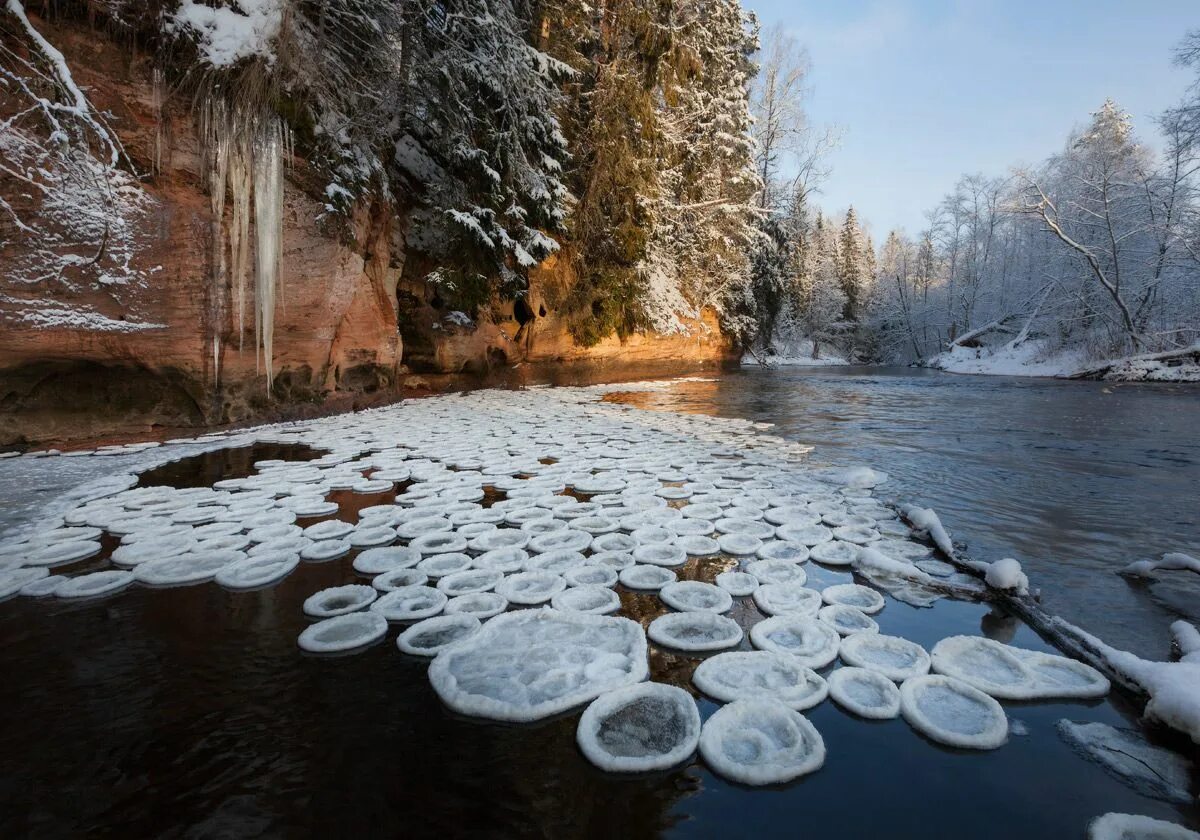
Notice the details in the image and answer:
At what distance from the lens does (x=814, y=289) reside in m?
38.4

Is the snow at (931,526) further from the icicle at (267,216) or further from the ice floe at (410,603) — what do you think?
the icicle at (267,216)

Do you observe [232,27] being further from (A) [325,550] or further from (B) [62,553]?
(A) [325,550]

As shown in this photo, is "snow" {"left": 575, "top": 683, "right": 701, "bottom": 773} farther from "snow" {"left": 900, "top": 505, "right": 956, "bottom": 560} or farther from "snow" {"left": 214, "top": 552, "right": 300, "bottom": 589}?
"snow" {"left": 900, "top": 505, "right": 956, "bottom": 560}

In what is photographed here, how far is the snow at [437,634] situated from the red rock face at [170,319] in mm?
4779

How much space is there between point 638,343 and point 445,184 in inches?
295

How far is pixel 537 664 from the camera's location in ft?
5.17

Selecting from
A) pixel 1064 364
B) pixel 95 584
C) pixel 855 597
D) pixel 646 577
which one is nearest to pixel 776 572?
pixel 855 597

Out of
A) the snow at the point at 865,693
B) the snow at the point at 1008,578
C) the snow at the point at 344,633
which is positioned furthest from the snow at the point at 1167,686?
→ the snow at the point at 344,633

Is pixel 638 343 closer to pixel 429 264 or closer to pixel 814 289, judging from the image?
pixel 429 264

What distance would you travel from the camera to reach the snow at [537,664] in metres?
1.41

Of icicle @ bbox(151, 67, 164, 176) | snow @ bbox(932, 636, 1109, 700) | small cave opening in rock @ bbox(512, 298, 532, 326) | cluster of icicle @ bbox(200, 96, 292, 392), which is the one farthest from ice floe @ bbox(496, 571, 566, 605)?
small cave opening in rock @ bbox(512, 298, 532, 326)

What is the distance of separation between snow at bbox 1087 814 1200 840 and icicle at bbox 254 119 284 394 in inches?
255

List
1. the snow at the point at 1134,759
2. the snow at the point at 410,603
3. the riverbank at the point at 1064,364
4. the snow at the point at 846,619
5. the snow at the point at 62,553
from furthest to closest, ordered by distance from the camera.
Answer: the riverbank at the point at 1064,364
the snow at the point at 62,553
the snow at the point at 410,603
the snow at the point at 846,619
the snow at the point at 1134,759

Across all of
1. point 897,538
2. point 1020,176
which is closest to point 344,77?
point 897,538
